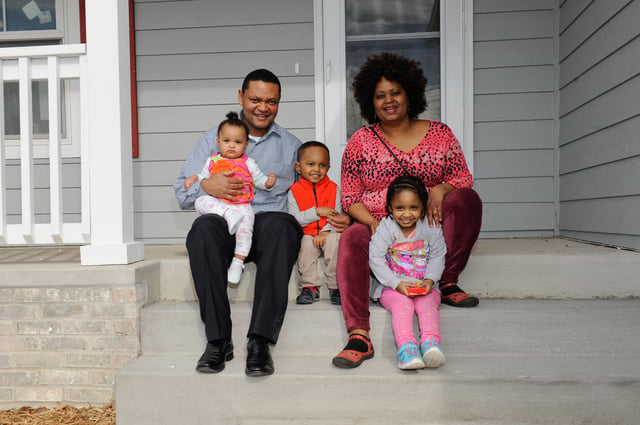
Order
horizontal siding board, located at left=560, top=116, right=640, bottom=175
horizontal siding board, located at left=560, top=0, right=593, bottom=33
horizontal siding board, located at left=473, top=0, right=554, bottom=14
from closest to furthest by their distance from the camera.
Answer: horizontal siding board, located at left=560, top=116, right=640, bottom=175, horizontal siding board, located at left=560, top=0, right=593, bottom=33, horizontal siding board, located at left=473, top=0, right=554, bottom=14

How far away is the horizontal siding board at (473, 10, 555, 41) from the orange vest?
177 centimetres

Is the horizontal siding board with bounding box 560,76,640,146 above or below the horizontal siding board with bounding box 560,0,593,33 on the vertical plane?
below

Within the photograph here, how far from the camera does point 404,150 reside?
225cm

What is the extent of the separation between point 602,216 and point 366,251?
1.57 metres

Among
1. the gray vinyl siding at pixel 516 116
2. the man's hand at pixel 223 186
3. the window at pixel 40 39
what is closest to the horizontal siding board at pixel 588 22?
the gray vinyl siding at pixel 516 116

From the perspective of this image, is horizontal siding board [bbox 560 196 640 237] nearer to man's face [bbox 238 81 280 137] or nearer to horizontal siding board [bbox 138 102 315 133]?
man's face [bbox 238 81 280 137]

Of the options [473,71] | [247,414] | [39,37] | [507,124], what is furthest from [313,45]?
[247,414]

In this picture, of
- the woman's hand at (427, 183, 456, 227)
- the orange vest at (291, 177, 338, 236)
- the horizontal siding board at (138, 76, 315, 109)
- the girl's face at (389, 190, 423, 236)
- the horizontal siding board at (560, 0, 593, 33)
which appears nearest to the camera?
the girl's face at (389, 190, 423, 236)

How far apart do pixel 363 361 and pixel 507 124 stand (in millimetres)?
2138

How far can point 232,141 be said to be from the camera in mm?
2191

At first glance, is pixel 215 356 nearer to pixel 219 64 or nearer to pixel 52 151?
pixel 52 151

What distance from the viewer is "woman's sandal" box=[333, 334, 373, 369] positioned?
1803 millimetres

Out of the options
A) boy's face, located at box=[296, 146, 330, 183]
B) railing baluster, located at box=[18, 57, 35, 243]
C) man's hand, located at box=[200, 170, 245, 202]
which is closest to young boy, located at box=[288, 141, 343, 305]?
boy's face, located at box=[296, 146, 330, 183]

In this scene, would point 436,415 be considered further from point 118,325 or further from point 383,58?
point 383,58
